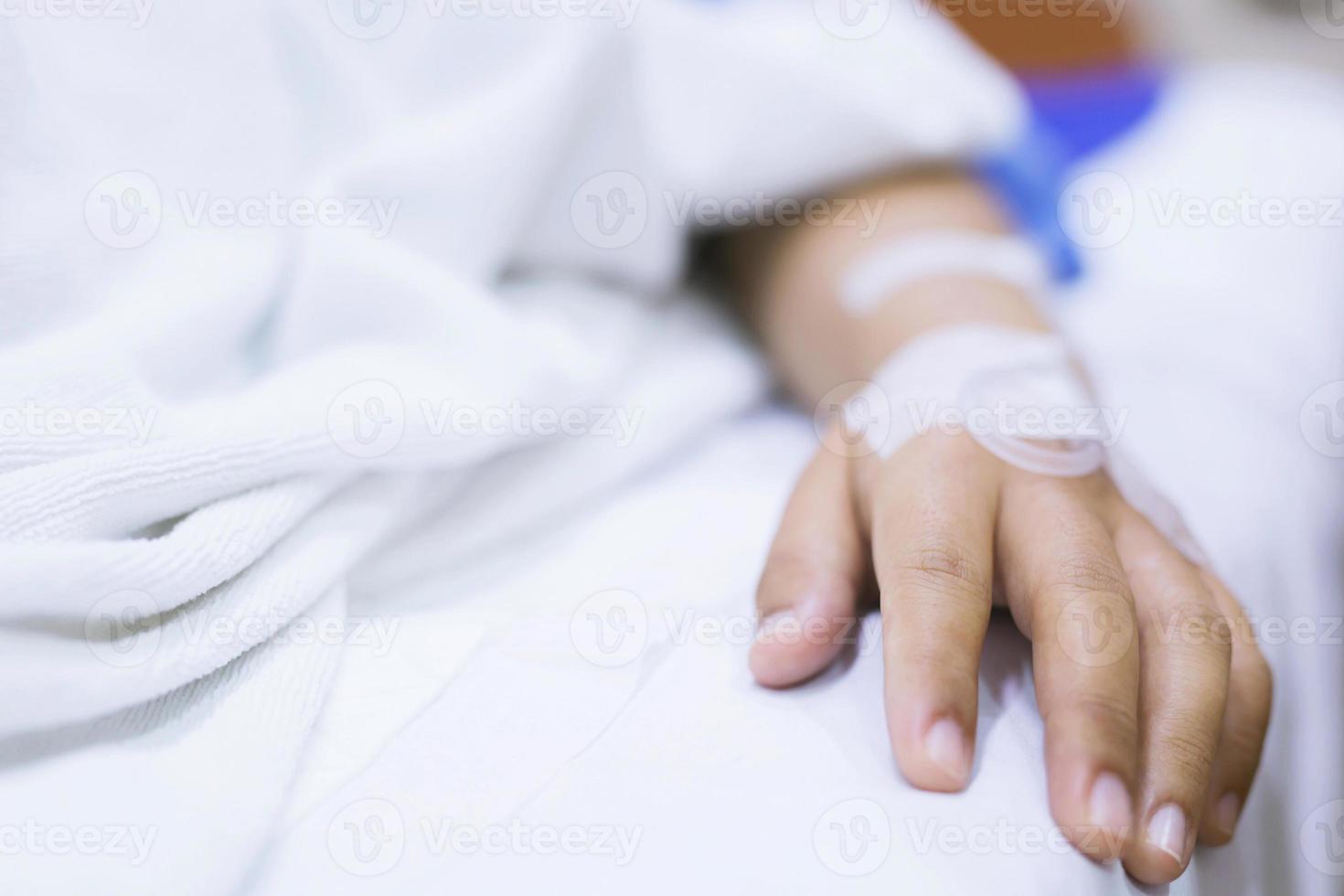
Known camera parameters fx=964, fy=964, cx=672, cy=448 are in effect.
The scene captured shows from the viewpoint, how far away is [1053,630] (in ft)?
1.29

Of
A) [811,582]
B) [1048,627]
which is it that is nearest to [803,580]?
[811,582]

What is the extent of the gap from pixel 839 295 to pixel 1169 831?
0.38 meters

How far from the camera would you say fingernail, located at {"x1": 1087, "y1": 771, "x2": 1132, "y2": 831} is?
1.15ft

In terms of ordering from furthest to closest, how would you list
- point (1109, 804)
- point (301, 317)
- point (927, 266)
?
point (927, 266) < point (301, 317) < point (1109, 804)

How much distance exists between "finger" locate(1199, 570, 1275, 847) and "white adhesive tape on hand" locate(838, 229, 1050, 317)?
251 millimetres

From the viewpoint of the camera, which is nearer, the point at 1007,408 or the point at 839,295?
the point at 1007,408

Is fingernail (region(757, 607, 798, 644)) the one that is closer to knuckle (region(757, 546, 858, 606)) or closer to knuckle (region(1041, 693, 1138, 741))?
knuckle (region(757, 546, 858, 606))

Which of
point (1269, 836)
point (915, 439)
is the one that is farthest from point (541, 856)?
point (1269, 836)

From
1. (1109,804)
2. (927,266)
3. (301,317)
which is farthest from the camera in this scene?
(927,266)

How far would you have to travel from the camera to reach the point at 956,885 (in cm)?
33

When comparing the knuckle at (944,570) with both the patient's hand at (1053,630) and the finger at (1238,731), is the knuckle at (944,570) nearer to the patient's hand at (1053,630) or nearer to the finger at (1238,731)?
the patient's hand at (1053,630)

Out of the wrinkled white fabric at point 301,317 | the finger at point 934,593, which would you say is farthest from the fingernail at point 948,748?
the wrinkled white fabric at point 301,317

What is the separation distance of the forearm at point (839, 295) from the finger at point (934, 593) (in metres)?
0.15

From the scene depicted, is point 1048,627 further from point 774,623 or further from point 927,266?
point 927,266
